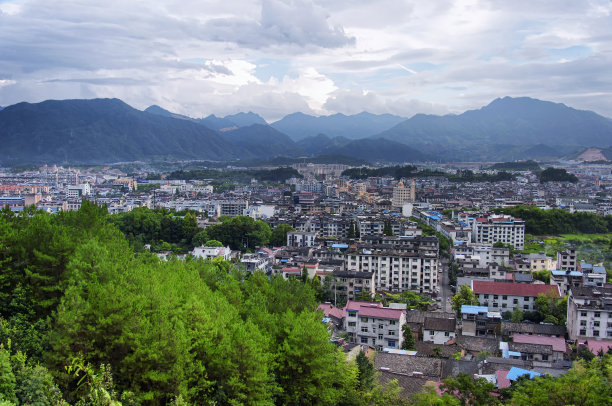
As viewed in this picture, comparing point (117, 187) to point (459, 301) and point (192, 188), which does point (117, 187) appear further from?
point (459, 301)

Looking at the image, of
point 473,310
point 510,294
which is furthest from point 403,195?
point 473,310

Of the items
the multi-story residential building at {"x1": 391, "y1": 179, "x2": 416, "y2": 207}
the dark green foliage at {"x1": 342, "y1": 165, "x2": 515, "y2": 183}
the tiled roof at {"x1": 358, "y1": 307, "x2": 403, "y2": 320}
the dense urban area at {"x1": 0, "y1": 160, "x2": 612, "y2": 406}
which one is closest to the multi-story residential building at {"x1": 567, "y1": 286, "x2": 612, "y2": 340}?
the dense urban area at {"x1": 0, "y1": 160, "x2": 612, "y2": 406}

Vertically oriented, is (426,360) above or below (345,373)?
below

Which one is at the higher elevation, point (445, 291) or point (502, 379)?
point (502, 379)

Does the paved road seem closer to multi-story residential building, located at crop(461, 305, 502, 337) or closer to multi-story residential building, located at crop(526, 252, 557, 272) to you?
multi-story residential building, located at crop(461, 305, 502, 337)

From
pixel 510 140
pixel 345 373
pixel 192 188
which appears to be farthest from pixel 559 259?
pixel 510 140

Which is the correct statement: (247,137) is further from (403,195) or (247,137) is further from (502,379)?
(502,379)
